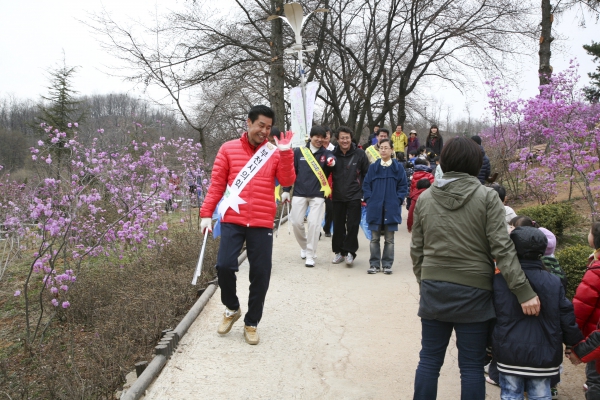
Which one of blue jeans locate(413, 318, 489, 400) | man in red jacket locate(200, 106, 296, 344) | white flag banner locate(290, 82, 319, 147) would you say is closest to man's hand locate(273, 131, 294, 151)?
man in red jacket locate(200, 106, 296, 344)

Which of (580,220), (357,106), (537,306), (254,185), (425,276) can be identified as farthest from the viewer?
(357,106)

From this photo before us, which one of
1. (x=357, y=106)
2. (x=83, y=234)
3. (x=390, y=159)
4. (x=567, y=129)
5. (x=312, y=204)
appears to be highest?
(x=357, y=106)

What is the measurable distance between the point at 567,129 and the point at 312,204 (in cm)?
417

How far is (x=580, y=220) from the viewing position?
27.1ft

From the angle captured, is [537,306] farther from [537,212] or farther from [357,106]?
[357,106]

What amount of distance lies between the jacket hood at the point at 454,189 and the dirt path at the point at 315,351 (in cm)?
149

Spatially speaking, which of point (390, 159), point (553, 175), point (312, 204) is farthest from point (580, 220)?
point (312, 204)

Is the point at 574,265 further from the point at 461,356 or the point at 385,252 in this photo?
the point at 385,252

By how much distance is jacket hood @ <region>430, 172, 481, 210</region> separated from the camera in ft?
9.44

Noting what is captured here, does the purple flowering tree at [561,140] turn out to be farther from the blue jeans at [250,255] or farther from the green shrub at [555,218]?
the blue jeans at [250,255]

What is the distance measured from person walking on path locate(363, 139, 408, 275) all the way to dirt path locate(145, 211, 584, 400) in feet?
1.96

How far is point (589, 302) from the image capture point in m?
3.10

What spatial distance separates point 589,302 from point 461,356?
0.88m

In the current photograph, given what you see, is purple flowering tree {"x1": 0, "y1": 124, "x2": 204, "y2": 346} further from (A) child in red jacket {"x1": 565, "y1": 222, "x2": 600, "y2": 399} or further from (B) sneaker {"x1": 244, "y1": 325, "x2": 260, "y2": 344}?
Result: (A) child in red jacket {"x1": 565, "y1": 222, "x2": 600, "y2": 399}
